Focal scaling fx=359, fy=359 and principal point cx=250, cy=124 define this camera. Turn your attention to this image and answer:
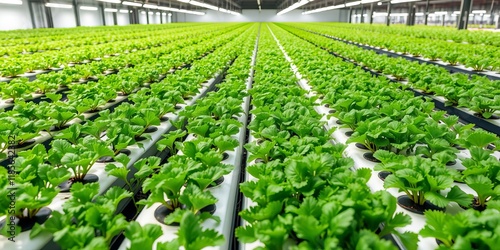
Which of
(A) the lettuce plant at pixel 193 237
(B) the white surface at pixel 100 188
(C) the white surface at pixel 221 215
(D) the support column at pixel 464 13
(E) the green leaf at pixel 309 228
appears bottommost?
(C) the white surface at pixel 221 215

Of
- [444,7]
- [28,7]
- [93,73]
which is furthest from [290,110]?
[444,7]

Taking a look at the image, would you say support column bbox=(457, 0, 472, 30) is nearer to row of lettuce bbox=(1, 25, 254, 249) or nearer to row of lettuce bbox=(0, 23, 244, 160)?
row of lettuce bbox=(0, 23, 244, 160)

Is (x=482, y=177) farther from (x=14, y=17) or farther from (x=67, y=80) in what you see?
(x=14, y=17)

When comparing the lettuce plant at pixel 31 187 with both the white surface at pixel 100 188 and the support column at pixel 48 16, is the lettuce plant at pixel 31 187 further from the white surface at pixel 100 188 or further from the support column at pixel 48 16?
the support column at pixel 48 16

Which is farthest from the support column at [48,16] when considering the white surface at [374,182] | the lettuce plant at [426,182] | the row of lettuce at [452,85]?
the lettuce plant at [426,182]

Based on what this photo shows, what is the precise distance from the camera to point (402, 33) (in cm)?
1616

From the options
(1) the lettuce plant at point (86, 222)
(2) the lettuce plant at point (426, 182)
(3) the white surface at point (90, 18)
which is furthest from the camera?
(3) the white surface at point (90, 18)

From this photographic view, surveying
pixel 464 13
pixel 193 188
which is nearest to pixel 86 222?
pixel 193 188

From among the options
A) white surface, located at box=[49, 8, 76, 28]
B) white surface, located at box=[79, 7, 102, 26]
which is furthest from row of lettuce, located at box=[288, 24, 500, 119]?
white surface, located at box=[79, 7, 102, 26]

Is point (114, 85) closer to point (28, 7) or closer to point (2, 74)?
point (2, 74)

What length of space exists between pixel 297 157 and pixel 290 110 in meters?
1.11

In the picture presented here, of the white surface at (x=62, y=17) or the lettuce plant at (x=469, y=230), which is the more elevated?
the white surface at (x=62, y=17)

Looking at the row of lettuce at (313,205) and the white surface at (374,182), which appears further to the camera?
the white surface at (374,182)

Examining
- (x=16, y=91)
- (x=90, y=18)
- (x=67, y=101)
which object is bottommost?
(x=67, y=101)
